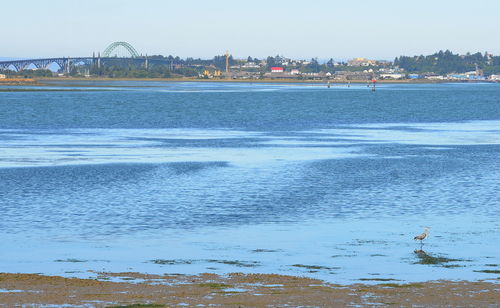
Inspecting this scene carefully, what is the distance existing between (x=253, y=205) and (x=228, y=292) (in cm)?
1627

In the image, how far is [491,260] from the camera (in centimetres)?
2528

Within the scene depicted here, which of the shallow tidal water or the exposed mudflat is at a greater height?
the exposed mudflat

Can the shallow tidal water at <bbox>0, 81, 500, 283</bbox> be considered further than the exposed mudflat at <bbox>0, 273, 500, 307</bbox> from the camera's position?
Yes

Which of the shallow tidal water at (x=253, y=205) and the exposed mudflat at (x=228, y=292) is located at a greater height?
the exposed mudflat at (x=228, y=292)

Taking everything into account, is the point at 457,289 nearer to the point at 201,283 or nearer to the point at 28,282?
the point at 201,283

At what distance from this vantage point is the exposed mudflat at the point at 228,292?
63.1 feet

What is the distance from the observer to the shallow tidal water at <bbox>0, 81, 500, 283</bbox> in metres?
25.1

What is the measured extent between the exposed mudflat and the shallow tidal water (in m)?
1.21

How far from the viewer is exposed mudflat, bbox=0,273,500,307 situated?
19219 mm

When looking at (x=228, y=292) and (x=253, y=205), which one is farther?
(x=253, y=205)

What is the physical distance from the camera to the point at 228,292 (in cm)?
2044

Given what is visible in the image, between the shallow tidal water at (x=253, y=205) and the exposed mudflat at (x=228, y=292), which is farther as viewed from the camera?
the shallow tidal water at (x=253, y=205)

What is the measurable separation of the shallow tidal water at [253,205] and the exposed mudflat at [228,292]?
121 cm

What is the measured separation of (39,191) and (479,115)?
9716cm
